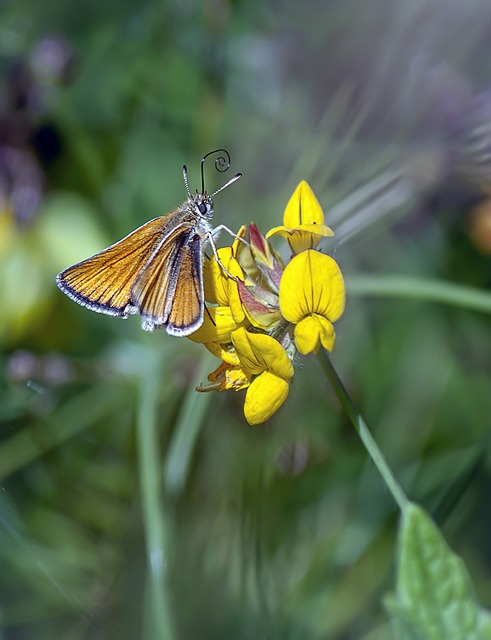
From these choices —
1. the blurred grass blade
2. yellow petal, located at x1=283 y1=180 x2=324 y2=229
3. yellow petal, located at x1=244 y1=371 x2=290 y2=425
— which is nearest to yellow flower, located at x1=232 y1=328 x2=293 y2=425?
yellow petal, located at x1=244 y1=371 x2=290 y2=425

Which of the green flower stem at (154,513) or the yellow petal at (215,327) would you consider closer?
Result: the yellow petal at (215,327)

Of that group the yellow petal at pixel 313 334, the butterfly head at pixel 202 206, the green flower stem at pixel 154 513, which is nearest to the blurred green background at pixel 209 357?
the green flower stem at pixel 154 513

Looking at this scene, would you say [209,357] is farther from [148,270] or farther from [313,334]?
[313,334]

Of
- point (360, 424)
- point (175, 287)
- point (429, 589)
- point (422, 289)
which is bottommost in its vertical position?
point (429, 589)

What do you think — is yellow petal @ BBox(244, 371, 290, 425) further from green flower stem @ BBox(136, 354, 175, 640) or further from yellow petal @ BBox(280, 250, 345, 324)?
green flower stem @ BBox(136, 354, 175, 640)

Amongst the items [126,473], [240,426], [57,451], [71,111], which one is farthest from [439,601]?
[71,111]

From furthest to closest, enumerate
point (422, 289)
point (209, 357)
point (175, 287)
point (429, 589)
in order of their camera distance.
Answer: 1. point (209, 357)
2. point (422, 289)
3. point (175, 287)
4. point (429, 589)

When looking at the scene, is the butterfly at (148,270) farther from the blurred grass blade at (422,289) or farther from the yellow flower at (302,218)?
the blurred grass blade at (422,289)

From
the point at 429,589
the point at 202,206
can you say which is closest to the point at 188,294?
the point at 202,206
